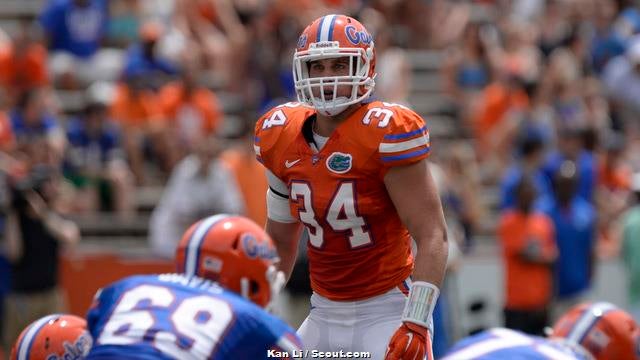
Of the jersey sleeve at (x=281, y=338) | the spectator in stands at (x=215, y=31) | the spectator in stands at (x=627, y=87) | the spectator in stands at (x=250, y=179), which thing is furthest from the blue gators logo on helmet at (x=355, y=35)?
the spectator in stands at (x=627, y=87)

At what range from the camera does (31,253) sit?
1018cm

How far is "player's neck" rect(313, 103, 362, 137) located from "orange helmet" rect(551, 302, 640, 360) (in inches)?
68.4

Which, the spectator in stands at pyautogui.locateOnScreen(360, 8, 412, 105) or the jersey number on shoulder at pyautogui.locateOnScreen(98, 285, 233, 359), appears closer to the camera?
the jersey number on shoulder at pyautogui.locateOnScreen(98, 285, 233, 359)

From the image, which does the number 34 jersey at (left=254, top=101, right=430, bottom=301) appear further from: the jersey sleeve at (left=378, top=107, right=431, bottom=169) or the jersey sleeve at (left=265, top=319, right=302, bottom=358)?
the jersey sleeve at (left=265, top=319, right=302, bottom=358)

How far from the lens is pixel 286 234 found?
5.93 metres

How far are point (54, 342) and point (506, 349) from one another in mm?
1861

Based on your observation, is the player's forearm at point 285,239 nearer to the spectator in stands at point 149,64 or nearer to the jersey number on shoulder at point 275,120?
A: the jersey number on shoulder at point 275,120

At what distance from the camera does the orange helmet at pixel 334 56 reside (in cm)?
537

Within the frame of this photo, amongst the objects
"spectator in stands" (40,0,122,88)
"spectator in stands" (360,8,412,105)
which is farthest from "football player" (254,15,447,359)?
"spectator in stands" (40,0,122,88)

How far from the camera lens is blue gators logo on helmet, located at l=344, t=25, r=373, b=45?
542 cm

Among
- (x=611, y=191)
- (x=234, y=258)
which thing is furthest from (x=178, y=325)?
(x=611, y=191)

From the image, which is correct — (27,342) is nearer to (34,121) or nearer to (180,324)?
(180,324)

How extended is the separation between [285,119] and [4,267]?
5500 millimetres

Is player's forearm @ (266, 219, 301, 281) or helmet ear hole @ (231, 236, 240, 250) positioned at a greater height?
helmet ear hole @ (231, 236, 240, 250)
